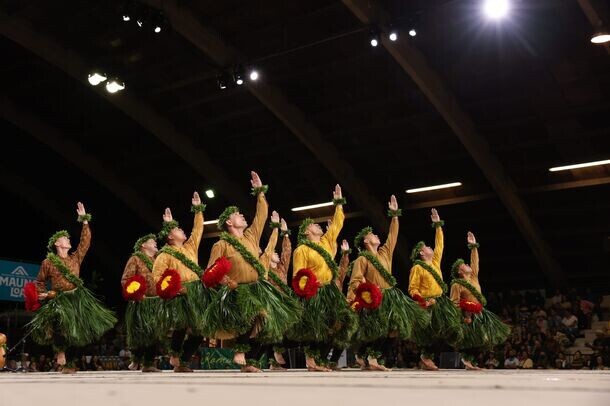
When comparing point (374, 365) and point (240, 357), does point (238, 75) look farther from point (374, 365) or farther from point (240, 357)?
point (240, 357)

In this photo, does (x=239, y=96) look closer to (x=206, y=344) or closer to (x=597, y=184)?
(x=206, y=344)

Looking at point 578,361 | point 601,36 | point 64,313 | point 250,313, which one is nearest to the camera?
point 250,313

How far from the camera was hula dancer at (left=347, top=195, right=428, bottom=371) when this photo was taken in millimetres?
7477

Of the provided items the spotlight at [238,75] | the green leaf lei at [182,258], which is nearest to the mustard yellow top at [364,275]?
the green leaf lei at [182,258]

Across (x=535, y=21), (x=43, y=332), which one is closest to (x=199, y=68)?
(x=535, y=21)

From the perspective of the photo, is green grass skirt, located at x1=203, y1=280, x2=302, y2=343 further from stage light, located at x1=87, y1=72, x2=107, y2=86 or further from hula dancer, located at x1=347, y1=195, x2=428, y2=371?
stage light, located at x1=87, y1=72, x2=107, y2=86

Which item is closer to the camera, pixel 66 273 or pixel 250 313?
pixel 250 313

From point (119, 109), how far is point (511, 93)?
8.57 meters

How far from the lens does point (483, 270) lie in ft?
62.1

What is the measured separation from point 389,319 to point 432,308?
1153 mm

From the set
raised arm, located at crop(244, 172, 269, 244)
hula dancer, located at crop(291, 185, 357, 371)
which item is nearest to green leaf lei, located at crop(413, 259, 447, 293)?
hula dancer, located at crop(291, 185, 357, 371)

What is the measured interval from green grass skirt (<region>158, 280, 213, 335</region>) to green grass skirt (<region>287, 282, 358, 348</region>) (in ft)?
3.09

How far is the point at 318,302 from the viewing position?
23.5ft

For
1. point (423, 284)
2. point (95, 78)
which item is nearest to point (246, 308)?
point (423, 284)
